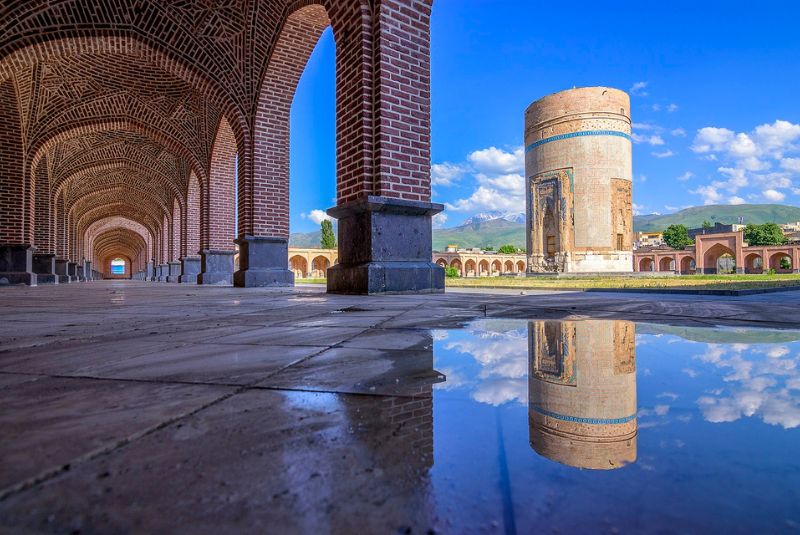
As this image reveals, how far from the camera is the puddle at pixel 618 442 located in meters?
0.35

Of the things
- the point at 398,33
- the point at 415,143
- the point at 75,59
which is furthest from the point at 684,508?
the point at 75,59

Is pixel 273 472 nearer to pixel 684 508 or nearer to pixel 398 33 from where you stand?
pixel 684 508

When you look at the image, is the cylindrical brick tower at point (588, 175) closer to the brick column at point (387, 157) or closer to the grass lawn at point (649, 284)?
the grass lawn at point (649, 284)

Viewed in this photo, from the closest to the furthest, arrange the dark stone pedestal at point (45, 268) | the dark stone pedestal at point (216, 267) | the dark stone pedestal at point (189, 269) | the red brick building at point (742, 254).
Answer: the dark stone pedestal at point (216, 267)
the dark stone pedestal at point (45, 268)
the dark stone pedestal at point (189, 269)
the red brick building at point (742, 254)

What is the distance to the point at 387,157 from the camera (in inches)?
171

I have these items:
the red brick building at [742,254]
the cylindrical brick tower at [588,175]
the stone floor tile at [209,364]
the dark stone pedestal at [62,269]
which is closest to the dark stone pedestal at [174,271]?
the dark stone pedestal at [62,269]

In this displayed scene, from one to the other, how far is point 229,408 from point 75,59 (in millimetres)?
13175

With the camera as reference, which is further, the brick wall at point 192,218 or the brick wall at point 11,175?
the brick wall at point 192,218

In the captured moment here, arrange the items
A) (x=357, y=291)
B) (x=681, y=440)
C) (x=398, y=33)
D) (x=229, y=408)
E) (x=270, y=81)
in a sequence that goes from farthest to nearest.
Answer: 1. (x=270, y=81)
2. (x=398, y=33)
3. (x=357, y=291)
4. (x=229, y=408)
5. (x=681, y=440)

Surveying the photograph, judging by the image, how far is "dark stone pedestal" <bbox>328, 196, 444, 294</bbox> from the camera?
162 inches

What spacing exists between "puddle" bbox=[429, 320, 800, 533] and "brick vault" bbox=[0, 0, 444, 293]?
321cm

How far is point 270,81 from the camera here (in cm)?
805

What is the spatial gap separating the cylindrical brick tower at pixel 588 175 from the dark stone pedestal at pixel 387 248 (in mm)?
17595

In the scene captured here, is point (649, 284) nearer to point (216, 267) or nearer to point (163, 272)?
point (216, 267)
